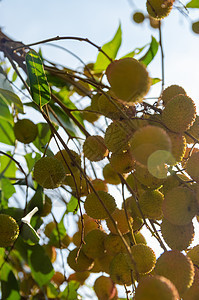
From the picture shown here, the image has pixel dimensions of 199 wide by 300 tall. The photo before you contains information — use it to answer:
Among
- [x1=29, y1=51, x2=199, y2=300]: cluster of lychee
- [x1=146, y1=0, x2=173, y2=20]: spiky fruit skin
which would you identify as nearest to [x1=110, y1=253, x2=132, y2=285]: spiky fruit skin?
[x1=29, y1=51, x2=199, y2=300]: cluster of lychee

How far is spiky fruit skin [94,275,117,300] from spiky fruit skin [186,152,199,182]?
34 centimetres

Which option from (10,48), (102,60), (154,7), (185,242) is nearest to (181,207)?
(185,242)

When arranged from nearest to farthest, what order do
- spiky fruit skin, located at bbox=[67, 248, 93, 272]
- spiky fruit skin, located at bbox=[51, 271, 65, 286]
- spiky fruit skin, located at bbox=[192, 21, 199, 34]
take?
1. spiky fruit skin, located at bbox=[67, 248, 93, 272]
2. spiky fruit skin, located at bbox=[192, 21, 199, 34]
3. spiky fruit skin, located at bbox=[51, 271, 65, 286]

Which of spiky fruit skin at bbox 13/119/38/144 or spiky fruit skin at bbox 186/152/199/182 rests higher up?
spiky fruit skin at bbox 13/119/38/144

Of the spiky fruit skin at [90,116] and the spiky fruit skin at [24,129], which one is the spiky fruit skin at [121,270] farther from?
the spiky fruit skin at [90,116]

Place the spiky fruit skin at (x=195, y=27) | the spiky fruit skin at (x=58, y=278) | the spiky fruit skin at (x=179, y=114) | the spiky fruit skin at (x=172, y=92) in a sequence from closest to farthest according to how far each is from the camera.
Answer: the spiky fruit skin at (x=179, y=114) → the spiky fruit skin at (x=172, y=92) → the spiky fruit skin at (x=195, y=27) → the spiky fruit skin at (x=58, y=278)

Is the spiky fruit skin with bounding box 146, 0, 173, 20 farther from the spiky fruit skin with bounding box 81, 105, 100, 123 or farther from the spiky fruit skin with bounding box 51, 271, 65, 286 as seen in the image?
the spiky fruit skin with bounding box 51, 271, 65, 286

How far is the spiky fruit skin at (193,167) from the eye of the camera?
22.9 inches

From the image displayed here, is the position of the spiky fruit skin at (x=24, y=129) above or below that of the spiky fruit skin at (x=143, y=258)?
above

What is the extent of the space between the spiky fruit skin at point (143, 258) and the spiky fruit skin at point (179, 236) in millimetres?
35

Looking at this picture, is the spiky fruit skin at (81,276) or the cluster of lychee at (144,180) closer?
the cluster of lychee at (144,180)

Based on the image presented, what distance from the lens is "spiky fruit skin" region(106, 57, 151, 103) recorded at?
45 cm

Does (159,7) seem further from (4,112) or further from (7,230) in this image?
(7,230)

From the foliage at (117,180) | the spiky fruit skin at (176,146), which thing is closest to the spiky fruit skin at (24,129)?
the foliage at (117,180)
